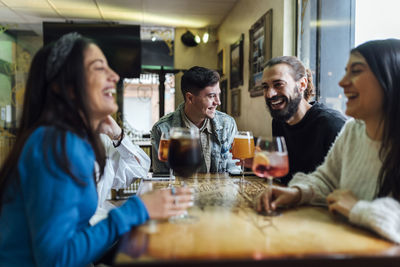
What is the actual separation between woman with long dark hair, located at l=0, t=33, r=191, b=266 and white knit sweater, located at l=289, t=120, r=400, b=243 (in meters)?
0.48

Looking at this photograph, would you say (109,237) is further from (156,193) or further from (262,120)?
(262,120)

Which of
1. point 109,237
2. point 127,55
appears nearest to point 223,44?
point 127,55

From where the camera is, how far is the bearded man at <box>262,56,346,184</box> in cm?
178

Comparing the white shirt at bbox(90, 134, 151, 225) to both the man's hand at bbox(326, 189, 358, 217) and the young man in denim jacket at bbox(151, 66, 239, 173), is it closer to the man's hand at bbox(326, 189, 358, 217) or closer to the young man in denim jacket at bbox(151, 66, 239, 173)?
the young man in denim jacket at bbox(151, 66, 239, 173)

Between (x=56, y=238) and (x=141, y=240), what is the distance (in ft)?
0.71

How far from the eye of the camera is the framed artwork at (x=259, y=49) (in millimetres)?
3371

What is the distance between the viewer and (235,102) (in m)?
4.89

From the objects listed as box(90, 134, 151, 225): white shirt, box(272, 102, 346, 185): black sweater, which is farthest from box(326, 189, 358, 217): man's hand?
box(90, 134, 151, 225): white shirt

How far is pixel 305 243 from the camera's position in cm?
77

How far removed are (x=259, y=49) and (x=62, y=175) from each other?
3.22m

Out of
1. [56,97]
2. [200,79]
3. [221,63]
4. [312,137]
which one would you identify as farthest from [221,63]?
[56,97]

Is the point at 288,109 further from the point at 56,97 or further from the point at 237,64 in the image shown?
the point at 237,64

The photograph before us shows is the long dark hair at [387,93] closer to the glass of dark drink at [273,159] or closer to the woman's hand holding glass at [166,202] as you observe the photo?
the glass of dark drink at [273,159]

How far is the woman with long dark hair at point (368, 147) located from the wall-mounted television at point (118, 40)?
13.6ft
